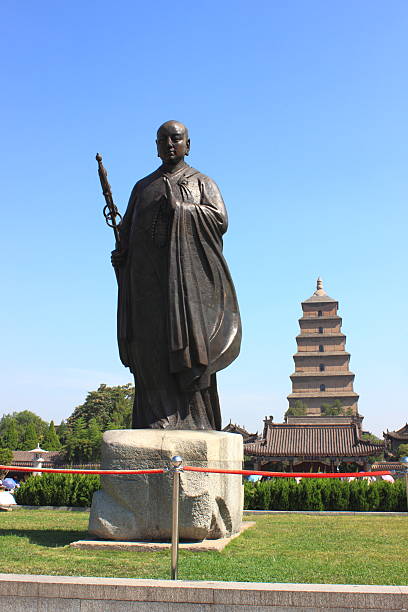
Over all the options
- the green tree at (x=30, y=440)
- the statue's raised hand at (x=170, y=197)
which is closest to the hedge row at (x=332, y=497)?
the statue's raised hand at (x=170, y=197)

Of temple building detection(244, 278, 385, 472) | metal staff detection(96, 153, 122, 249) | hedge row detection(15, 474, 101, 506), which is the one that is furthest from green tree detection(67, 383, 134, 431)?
metal staff detection(96, 153, 122, 249)

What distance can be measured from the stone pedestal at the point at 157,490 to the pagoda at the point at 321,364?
5409 cm

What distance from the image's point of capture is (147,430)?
18.2 ft

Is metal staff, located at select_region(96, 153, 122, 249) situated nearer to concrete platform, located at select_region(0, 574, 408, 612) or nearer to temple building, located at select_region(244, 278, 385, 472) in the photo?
concrete platform, located at select_region(0, 574, 408, 612)

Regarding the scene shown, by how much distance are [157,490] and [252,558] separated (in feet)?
3.11

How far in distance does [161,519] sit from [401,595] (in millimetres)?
2414

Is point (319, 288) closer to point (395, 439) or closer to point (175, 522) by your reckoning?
point (395, 439)

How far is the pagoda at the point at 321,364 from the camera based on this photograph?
59.4m

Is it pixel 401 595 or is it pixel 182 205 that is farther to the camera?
pixel 182 205

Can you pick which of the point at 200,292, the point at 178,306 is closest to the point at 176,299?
the point at 178,306

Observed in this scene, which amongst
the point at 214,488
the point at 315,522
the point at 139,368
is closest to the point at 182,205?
the point at 139,368

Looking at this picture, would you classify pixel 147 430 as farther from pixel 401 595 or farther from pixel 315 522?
pixel 315 522

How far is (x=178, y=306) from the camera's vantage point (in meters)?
→ 5.76

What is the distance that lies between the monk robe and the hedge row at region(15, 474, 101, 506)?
541 centimetres
